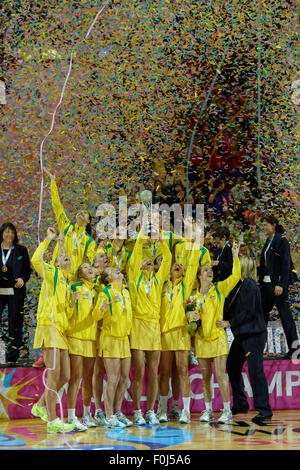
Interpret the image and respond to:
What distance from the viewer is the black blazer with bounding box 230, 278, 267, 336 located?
6.03m

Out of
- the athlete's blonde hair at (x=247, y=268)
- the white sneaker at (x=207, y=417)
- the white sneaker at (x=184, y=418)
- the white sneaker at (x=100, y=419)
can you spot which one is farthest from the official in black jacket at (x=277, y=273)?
the white sneaker at (x=100, y=419)

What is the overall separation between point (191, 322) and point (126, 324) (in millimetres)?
618

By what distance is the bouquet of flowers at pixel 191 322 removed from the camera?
6.16 meters

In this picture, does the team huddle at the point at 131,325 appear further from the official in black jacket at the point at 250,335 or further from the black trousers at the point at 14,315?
the black trousers at the point at 14,315

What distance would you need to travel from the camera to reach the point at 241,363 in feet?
20.8

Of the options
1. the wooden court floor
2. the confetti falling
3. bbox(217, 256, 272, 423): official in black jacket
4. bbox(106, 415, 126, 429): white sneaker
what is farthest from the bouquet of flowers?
the confetti falling

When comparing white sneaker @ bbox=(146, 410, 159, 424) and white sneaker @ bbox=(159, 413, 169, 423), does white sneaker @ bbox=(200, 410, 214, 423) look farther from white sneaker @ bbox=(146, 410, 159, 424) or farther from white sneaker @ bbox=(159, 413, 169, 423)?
white sneaker @ bbox=(146, 410, 159, 424)

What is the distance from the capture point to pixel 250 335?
604 cm

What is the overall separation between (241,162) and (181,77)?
4.46 ft

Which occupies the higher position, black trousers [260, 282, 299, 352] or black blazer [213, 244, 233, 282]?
black blazer [213, 244, 233, 282]

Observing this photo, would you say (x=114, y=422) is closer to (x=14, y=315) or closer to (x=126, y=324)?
(x=126, y=324)

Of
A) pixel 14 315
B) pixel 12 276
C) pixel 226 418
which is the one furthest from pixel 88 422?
pixel 12 276

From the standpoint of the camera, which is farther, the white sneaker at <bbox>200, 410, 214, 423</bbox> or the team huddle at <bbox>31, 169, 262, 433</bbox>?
the white sneaker at <bbox>200, 410, 214, 423</bbox>
